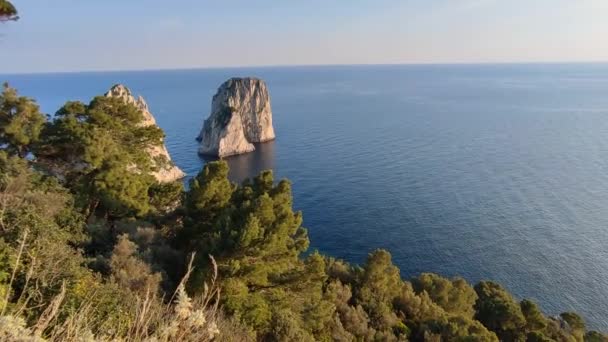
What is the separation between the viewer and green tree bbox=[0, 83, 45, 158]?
21.2 m

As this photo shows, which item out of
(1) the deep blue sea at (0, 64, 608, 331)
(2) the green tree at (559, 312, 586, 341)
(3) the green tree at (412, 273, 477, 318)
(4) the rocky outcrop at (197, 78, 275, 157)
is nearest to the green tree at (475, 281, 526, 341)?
(3) the green tree at (412, 273, 477, 318)

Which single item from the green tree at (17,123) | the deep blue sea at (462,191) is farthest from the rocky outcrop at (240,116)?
the green tree at (17,123)

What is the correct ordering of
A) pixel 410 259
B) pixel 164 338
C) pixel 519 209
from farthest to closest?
1. pixel 519 209
2. pixel 410 259
3. pixel 164 338

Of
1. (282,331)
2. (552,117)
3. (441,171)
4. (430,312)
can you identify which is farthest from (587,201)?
(552,117)

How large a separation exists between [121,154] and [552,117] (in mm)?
122673

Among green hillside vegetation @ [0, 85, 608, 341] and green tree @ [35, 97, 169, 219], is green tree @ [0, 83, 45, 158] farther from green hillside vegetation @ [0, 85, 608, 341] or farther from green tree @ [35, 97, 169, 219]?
green tree @ [35, 97, 169, 219]

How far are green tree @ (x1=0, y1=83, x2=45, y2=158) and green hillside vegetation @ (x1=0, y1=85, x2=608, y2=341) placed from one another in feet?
0.22

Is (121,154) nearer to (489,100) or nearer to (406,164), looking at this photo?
(406,164)

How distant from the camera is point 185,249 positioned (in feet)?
59.5

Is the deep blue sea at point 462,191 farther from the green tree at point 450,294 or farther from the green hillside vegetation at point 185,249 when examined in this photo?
the green hillside vegetation at point 185,249

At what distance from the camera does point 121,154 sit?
856 inches

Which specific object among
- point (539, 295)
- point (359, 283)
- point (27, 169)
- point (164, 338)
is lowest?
point (539, 295)

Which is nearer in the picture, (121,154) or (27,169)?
(27,169)

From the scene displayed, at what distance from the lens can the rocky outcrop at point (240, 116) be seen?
289 feet
